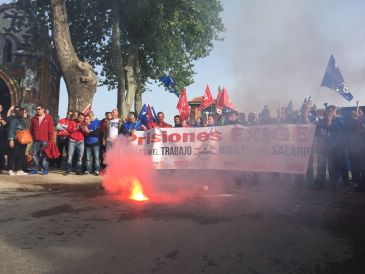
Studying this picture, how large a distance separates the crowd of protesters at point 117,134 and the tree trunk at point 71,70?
1590 mm

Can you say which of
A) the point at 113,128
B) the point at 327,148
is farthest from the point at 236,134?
the point at 113,128

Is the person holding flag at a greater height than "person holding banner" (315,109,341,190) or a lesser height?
greater

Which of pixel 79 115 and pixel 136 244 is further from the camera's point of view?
pixel 79 115

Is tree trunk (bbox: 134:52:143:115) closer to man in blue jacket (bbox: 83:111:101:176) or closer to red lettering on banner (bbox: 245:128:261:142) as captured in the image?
man in blue jacket (bbox: 83:111:101:176)

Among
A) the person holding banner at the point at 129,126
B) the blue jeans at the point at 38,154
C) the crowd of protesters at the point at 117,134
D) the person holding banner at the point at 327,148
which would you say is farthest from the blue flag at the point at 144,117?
the person holding banner at the point at 327,148

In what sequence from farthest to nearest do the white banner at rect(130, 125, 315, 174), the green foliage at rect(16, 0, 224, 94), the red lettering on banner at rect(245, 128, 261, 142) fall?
the green foliage at rect(16, 0, 224, 94), the red lettering on banner at rect(245, 128, 261, 142), the white banner at rect(130, 125, 315, 174)

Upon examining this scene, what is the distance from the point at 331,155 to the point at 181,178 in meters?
→ 3.71

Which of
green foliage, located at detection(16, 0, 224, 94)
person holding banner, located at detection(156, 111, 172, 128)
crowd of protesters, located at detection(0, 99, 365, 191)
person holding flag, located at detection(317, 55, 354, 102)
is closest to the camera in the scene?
person holding flag, located at detection(317, 55, 354, 102)

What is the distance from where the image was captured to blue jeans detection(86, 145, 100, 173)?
11156 mm

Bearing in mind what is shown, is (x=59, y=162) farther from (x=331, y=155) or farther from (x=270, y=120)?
(x=331, y=155)

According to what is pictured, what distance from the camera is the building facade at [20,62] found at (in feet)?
71.3

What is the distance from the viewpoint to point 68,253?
155 inches

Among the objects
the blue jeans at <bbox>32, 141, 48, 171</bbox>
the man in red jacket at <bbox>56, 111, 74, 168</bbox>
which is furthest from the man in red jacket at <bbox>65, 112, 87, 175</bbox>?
the blue jeans at <bbox>32, 141, 48, 171</bbox>

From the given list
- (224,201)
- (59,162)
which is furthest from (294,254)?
(59,162)
